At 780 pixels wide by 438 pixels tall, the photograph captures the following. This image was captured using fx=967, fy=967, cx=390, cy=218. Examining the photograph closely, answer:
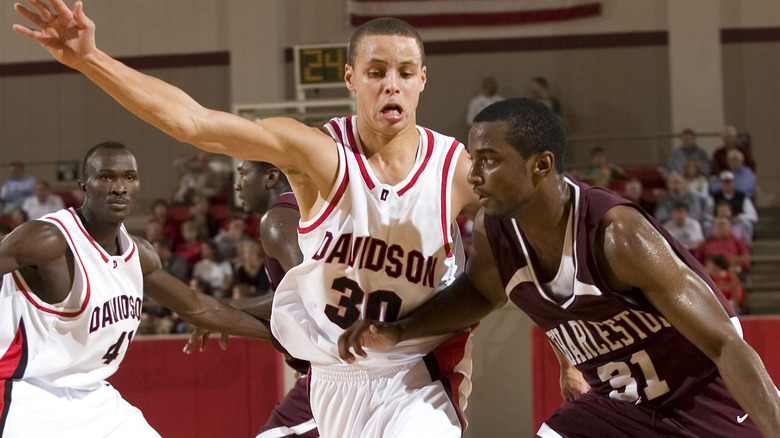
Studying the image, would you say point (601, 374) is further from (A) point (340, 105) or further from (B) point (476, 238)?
(A) point (340, 105)

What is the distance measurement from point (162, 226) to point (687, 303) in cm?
950

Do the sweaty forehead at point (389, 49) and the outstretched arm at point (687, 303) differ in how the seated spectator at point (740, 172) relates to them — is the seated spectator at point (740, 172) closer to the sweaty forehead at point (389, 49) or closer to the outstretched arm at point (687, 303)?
the sweaty forehead at point (389, 49)

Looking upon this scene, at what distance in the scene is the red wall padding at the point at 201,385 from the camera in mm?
6293

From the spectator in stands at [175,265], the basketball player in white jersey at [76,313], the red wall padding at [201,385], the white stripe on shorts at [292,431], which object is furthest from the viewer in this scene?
the spectator in stands at [175,265]

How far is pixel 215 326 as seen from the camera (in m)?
4.74

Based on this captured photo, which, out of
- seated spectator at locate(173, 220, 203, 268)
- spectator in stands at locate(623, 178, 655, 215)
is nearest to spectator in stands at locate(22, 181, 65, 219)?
seated spectator at locate(173, 220, 203, 268)

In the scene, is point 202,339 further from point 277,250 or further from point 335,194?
point 335,194

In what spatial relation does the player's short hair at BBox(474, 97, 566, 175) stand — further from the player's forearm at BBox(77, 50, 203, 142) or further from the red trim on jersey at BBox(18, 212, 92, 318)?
the red trim on jersey at BBox(18, 212, 92, 318)

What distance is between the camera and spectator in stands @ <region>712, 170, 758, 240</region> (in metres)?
10.6

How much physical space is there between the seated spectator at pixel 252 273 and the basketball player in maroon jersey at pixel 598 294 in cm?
602

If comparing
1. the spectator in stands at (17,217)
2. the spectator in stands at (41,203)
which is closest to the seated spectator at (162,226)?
the spectator in stands at (17,217)

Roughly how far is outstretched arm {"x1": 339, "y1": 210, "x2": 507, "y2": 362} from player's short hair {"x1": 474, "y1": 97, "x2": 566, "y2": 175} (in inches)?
17.1

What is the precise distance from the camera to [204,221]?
37.2 ft

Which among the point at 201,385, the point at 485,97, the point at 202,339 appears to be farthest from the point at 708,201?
the point at 202,339
